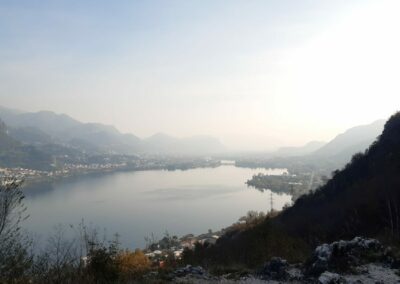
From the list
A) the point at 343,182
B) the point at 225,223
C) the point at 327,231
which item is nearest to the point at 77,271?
the point at 327,231

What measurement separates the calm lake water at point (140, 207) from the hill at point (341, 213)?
19.5 metres

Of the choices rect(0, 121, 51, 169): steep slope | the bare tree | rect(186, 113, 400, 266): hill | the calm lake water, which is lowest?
the calm lake water

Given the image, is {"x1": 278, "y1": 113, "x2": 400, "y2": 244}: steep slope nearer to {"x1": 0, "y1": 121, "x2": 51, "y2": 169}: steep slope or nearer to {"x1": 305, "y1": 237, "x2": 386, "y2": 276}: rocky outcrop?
{"x1": 305, "y1": 237, "x2": 386, "y2": 276}: rocky outcrop

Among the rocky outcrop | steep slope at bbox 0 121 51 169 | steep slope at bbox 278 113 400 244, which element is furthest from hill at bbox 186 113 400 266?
steep slope at bbox 0 121 51 169

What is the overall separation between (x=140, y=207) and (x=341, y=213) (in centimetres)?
4626

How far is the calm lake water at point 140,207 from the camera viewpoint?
50.3 metres

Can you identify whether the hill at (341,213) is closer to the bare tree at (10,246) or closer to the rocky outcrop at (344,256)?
the rocky outcrop at (344,256)

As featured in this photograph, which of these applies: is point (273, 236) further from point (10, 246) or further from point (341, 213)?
point (10, 246)

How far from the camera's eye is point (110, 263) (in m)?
9.78

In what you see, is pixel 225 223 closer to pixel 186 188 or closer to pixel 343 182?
pixel 343 182

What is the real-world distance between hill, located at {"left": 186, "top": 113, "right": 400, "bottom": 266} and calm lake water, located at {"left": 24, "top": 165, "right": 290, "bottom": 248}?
19.5 metres

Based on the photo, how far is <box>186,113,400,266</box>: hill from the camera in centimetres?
1769

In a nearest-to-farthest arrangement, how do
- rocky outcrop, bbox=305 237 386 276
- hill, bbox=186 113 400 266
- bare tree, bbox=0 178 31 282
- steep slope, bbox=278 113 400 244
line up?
bare tree, bbox=0 178 31 282 → rocky outcrop, bbox=305 237 386 276 → hill, bbox=186 113 400 266 → steep slope, bbox=278 113 400 244

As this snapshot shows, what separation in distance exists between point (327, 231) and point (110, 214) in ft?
138
